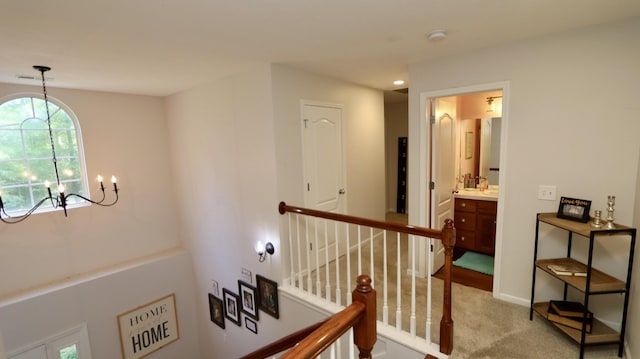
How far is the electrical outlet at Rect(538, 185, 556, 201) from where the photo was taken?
7.93ft

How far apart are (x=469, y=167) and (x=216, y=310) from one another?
14.3ft

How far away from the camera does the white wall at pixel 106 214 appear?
3.64 meters

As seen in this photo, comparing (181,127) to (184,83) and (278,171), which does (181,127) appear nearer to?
(184,83)

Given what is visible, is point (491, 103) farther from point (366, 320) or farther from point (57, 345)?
point (57, 345)

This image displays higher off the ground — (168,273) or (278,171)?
(278,171)

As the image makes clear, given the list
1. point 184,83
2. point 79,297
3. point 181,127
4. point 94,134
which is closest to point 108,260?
point 79,297

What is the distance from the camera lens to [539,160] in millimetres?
2457

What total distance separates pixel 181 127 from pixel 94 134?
3.63ft

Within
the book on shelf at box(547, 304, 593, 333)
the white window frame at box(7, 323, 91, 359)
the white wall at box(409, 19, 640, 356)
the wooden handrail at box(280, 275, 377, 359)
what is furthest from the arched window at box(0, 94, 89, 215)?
the book on shelf at box(547, 304, 593, 333)

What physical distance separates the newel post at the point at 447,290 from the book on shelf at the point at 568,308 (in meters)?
0.91

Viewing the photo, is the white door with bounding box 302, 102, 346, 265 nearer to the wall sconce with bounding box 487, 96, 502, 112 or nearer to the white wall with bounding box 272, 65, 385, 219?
the white wall with bounding box 272, 65, 385, 219

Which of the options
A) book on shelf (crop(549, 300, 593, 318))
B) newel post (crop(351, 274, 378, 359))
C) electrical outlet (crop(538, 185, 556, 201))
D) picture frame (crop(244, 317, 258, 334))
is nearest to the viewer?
newel post (crop(351, 274, 378, 359))

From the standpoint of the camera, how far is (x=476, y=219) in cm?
401

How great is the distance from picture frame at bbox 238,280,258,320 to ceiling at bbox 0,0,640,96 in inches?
101
